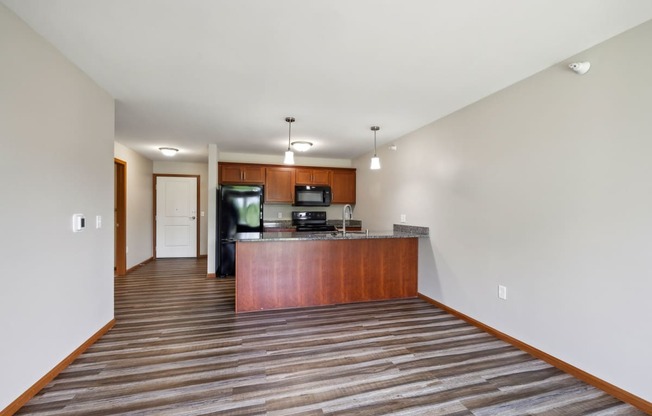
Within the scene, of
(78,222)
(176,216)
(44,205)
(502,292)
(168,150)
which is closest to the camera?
(44,205)

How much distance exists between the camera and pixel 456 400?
71.5 inches

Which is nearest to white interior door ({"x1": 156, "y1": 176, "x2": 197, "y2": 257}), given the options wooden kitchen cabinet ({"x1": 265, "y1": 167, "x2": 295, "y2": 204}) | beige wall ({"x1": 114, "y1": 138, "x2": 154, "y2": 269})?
beige wall ({"x1": 114, "y1": 138, "x2": 154, "y2": 269})

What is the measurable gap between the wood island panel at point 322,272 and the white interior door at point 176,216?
4.01 meters

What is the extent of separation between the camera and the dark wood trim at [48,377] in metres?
1.65

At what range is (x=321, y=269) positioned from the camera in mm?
3596

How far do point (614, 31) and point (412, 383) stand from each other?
270 centimetres

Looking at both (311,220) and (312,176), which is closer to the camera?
(312,176)

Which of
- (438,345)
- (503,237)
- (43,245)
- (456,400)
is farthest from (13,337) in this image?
(503,237)

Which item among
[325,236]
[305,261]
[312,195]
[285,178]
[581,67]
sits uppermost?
[581,67]

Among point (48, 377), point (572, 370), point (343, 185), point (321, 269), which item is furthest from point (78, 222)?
point (343, 185)

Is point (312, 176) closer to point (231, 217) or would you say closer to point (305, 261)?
point (231, 217)

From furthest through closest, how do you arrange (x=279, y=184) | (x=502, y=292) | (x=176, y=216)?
(x=176, y=216) → (x=279, y=184) → (x=502, y=292)

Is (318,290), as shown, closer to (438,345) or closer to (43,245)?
(438,345)

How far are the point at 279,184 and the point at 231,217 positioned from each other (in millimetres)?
1210
